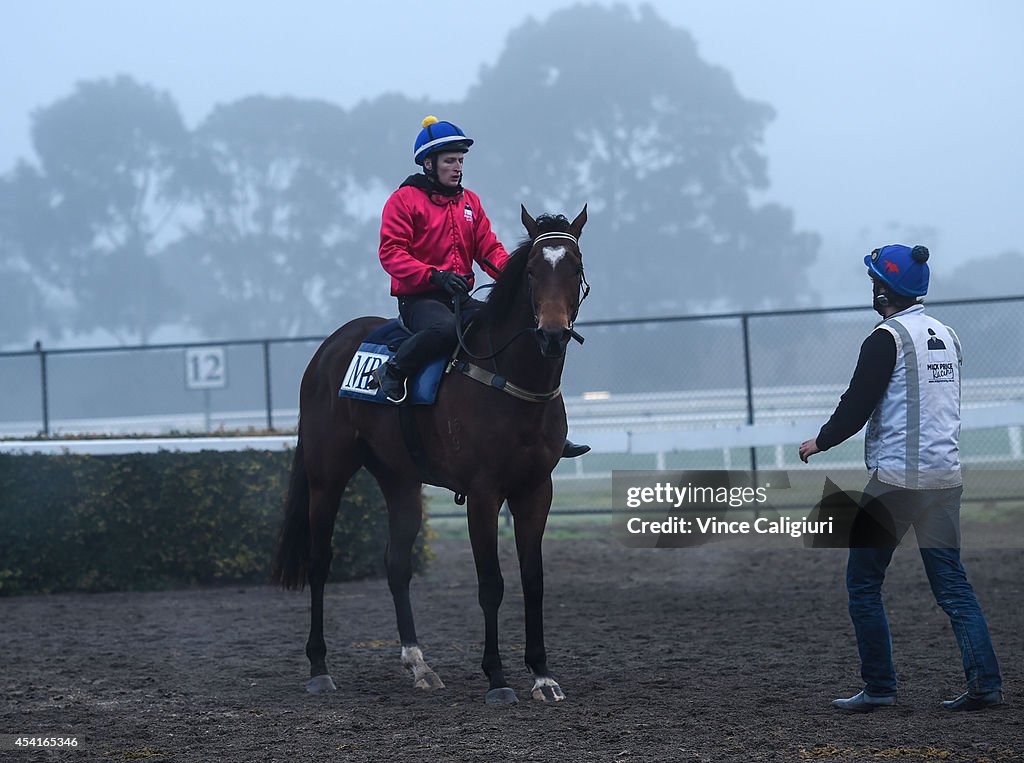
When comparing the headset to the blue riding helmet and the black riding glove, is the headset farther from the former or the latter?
the blue riding helmet

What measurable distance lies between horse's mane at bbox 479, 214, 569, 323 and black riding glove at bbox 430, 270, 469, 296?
0.58 feet

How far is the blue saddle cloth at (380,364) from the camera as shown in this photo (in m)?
6.18

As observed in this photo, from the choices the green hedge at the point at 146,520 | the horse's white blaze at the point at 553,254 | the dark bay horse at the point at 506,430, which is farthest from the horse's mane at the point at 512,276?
the green hedge at the point at 146,520

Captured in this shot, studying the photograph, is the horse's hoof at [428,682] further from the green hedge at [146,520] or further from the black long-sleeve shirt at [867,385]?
the green hedge at [146,520]

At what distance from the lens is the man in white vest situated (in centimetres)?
495

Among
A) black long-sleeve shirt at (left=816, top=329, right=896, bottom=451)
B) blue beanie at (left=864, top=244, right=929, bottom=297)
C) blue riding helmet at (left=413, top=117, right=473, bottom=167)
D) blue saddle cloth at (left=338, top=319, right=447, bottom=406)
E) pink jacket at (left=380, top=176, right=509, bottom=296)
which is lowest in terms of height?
black long-sleeve shirt at (left=816, top=329, right=896, bottom=451)

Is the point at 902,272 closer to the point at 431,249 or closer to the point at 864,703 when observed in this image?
the point at 864,703

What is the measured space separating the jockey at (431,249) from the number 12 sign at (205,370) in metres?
11.0

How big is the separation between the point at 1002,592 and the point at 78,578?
7272 millimetres

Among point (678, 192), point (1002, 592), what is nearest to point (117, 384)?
point (678, 192)

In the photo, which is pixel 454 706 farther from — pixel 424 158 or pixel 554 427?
pixel 424 158

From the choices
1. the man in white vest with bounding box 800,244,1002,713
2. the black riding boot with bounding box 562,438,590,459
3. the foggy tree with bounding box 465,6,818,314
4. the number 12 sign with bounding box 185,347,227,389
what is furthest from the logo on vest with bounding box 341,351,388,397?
the foggy tree with bounding box 465,6,818,314

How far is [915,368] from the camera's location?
4.96 meters

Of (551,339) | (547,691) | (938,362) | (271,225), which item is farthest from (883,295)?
(271,225)
